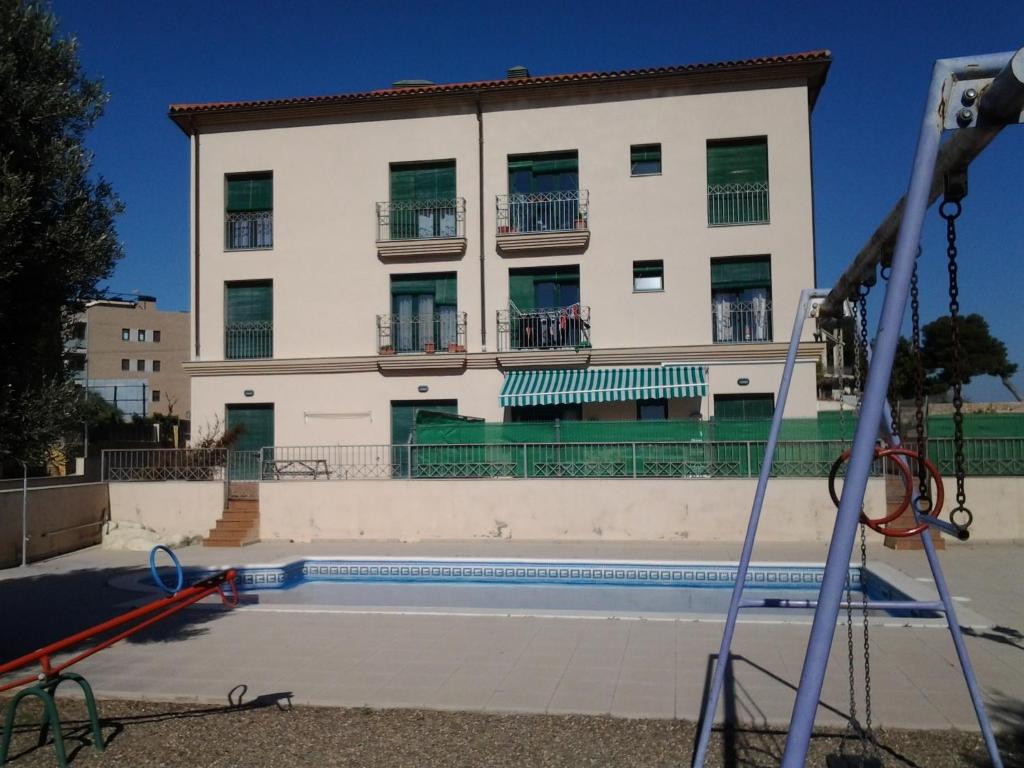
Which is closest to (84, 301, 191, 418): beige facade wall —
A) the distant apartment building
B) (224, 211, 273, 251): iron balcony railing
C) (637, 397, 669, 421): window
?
the distant apartment building

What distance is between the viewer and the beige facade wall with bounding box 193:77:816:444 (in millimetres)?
23750

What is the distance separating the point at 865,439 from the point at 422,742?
463cm

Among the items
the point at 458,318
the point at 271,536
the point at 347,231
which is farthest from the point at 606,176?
the point at 271,536

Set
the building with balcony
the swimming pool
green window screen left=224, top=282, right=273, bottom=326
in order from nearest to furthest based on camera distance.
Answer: the swimming pool → the building with balcony → green window screen left=224, top=282, right=273, bottom=326

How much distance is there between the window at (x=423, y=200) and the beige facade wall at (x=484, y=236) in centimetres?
37

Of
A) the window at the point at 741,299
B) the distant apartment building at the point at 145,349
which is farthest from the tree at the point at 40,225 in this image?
the distant apartment building at the point at 145,349

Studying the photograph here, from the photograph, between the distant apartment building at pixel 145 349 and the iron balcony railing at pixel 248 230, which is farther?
the distant apartment building at pixel 145 349

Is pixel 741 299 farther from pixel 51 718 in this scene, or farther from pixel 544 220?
pixel 51 718

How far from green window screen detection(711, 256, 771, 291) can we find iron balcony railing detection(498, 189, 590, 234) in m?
3.78

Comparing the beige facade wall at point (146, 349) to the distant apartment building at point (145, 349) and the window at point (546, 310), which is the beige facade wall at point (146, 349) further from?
the window at point (546, 310)

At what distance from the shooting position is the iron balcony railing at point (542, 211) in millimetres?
24641

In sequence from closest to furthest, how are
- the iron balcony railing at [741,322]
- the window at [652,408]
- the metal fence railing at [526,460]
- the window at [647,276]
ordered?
the metal fence railing at [526,460], the iron balcony railing at [741,322], the window at [652,408], the window at [647,276]

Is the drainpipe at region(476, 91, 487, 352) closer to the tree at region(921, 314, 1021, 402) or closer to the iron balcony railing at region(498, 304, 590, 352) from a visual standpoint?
the iron balcony railing at region(498, 304, 590, 352)

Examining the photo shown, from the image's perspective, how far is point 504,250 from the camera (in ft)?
81.6
